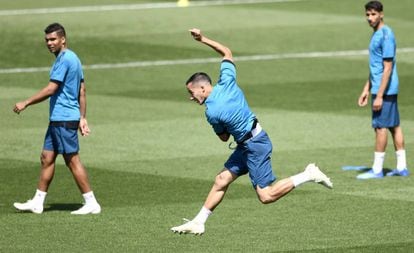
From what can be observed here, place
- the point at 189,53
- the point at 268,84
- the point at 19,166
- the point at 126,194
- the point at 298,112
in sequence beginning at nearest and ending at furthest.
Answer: the point at 126,194
the point at 19,166
the point at 298,112
the point at 268,84
the point at 189,53

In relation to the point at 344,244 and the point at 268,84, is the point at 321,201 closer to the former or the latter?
the point at 344,244

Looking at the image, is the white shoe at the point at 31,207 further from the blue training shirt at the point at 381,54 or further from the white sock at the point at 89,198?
the blue training shirt at the point at 381,54

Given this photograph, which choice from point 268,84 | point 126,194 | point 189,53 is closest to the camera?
point 126,194

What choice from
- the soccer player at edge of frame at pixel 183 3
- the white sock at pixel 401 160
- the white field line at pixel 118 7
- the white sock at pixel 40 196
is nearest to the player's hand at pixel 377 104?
the white sock at pixel 401 160

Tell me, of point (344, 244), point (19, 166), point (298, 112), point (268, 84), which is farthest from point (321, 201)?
point (268, 84)

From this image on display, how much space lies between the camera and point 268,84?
94.4 ft

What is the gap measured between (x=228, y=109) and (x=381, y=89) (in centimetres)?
479

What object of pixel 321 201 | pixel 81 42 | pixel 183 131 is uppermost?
pixel 321 201

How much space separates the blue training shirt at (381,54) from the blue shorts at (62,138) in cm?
488

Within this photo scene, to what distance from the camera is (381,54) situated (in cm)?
1959

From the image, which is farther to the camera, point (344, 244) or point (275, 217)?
point (275, 217)

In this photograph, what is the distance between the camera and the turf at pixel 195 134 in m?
16.0

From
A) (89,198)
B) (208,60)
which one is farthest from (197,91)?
(208,60)

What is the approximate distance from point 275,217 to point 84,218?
2.37m
